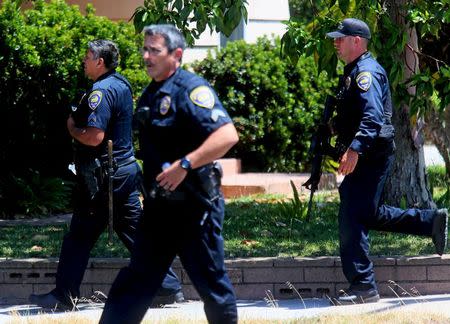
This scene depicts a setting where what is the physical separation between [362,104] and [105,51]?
1683mm

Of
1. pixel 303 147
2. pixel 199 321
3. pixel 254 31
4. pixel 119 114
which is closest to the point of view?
pixel 199 321

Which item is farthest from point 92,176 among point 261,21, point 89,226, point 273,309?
point 261,21

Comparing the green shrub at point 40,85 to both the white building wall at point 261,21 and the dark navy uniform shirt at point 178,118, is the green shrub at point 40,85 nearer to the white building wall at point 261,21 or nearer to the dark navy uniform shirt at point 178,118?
the white building wall at point 261,21

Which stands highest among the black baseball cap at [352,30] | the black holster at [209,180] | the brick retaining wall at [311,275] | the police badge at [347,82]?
the black baseball cap at [352,30]

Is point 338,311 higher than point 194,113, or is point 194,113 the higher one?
point 194,113

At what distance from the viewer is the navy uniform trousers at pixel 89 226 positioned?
7.52m

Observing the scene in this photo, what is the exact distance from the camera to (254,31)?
55.2ft

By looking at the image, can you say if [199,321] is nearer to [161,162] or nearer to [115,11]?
[161,162]

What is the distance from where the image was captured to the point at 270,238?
938 cm

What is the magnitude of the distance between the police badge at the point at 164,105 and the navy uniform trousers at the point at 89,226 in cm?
191

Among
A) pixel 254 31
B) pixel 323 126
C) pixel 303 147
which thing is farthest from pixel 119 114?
pixel 254 31

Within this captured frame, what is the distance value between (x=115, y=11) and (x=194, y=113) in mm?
10140

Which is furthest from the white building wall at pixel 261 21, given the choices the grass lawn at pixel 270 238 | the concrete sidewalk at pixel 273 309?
the concrete sidewalk at pixel 273 309

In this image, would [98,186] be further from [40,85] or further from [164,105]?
[40,85]
